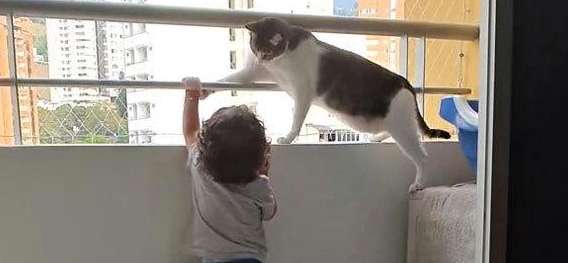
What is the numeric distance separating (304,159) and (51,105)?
2.20 ft

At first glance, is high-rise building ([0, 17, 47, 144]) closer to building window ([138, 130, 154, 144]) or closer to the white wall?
the white wall

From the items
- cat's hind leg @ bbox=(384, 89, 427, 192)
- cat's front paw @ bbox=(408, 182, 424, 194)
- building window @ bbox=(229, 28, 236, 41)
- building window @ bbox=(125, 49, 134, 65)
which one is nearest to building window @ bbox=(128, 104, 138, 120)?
building window @ bbox=(125, 49, 134, 65)

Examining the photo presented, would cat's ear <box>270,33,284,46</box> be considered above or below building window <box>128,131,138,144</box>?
above

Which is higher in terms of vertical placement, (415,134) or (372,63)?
(372,63)

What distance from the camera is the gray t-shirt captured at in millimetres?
1200

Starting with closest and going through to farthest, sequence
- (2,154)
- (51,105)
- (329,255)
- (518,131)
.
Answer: (518,131)
(2,154)
(51,105)
(329,255)

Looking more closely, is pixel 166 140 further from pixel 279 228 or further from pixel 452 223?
pixel 452 223

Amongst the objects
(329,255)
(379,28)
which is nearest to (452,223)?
(329,255)

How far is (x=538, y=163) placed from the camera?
425 mm

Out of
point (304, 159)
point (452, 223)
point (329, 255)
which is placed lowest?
point (329, 255)

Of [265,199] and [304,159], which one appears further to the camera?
[304,159]

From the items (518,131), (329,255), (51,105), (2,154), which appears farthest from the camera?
(329,255)

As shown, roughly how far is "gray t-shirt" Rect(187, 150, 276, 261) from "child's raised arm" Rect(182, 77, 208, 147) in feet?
0.16

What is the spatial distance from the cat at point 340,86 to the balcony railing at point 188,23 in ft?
0.22
